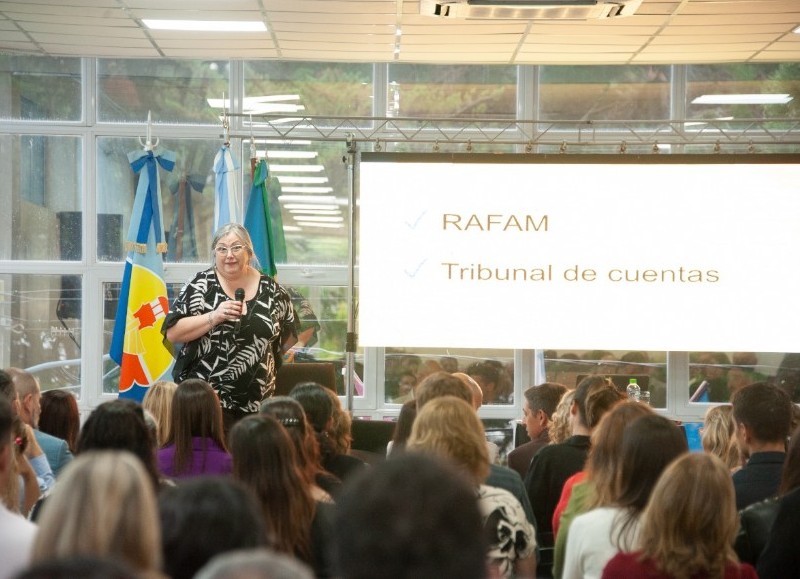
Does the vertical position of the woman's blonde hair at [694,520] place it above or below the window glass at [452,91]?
below

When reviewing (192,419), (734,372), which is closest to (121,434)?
(192,419)

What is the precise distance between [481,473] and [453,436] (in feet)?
0.50

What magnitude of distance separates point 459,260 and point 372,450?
2.05 m

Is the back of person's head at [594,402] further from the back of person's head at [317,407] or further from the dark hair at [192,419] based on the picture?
the dark hair at [192,419]

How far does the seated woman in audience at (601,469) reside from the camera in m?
2.95

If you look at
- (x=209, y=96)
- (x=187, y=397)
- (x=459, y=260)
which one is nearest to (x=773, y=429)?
(x=187, y=397)

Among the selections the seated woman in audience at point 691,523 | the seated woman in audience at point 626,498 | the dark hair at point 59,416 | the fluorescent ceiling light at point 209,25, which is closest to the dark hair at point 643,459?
the seated woman in audience at point 626,498

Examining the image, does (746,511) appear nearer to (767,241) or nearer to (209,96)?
(767,241)

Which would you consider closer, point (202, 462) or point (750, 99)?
point (202, 462)

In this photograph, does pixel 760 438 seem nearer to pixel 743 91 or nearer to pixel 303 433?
pixel 303 433

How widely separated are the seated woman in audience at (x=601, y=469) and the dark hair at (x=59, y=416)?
233 cm

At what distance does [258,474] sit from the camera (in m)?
2.70

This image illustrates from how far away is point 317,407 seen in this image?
392 cm

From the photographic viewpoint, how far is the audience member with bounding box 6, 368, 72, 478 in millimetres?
4129
